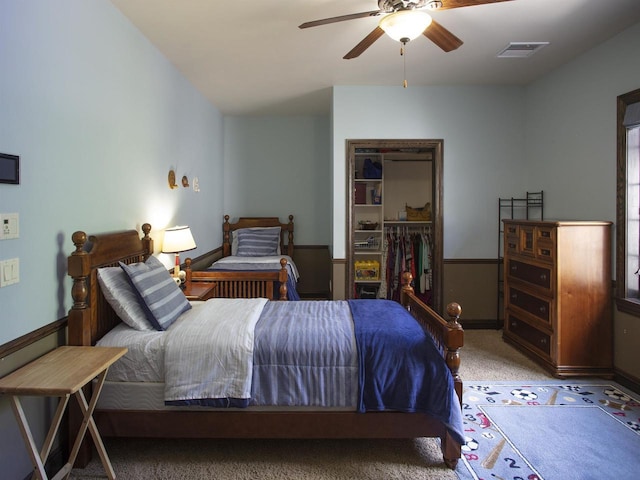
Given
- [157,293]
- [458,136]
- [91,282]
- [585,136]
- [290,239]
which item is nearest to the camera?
[91,282]

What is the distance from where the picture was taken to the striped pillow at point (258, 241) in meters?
5.43

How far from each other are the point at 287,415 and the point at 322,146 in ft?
14.2

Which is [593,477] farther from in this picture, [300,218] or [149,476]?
[300,218]

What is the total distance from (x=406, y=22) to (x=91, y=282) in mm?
2177

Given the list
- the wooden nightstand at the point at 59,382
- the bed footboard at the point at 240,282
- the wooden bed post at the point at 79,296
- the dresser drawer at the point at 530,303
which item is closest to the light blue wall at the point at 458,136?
the dresser drawer at the point at 530,303

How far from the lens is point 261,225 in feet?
18.9

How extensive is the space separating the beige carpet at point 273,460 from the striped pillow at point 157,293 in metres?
0.68

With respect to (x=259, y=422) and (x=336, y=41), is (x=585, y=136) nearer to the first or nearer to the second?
(x=336, y=41)

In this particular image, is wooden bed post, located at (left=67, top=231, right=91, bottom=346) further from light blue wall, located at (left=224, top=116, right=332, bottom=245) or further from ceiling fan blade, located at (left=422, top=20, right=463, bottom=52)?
light blue wall, located at (left=224, top=116, right=332, bottom=245)

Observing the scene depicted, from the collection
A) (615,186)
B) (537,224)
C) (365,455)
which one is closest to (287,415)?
(365,455)

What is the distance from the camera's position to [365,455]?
2238 millimetres

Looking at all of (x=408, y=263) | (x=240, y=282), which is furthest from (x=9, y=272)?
(x=408, y=263)

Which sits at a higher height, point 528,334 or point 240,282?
point 240,282

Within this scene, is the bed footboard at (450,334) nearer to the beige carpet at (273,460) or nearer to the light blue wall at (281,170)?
the beige carpet at (273,460)
